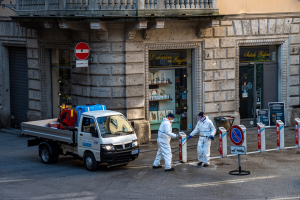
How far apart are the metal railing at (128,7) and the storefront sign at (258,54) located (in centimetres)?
301

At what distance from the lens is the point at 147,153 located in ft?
49.0

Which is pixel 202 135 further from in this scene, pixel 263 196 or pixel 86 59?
pixel 86 59

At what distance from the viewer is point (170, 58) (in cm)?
1711

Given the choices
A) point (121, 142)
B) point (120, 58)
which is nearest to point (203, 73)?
point (120, 58)

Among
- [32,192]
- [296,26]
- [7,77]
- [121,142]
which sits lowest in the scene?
[32,192]

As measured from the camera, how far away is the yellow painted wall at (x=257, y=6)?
17328 millimetres

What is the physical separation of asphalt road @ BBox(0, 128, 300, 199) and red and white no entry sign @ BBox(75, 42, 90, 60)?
363 cm

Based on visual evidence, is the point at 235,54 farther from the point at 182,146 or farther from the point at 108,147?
the point at 108,147

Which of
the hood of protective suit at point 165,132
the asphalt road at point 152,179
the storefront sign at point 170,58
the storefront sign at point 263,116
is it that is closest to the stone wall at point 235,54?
the storefront sign at point 170,58

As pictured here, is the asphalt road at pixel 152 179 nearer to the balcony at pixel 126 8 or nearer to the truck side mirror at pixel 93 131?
Result: the truck side mirror at pixel 93 131

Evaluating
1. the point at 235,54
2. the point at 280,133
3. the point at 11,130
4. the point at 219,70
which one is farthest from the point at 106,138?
the point at 11,130

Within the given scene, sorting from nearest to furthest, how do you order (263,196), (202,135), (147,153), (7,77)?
(263,196) → (202,135) → (147,153) → (7,77)

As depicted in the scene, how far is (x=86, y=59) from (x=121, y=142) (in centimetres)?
473

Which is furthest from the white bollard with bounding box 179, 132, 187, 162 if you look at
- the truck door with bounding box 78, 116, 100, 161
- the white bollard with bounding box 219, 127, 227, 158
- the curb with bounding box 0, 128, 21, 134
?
the curb with bounding box 0, 128, 21, 134
